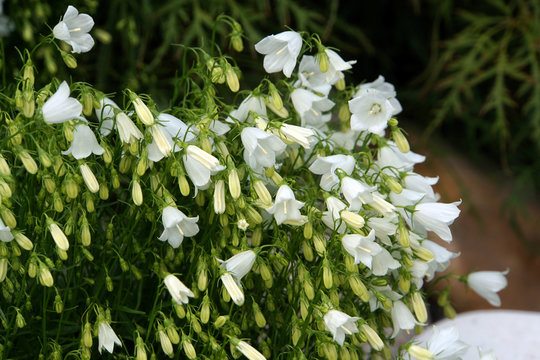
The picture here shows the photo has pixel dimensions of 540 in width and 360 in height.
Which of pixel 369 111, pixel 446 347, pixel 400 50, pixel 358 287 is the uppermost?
pixel 369 111

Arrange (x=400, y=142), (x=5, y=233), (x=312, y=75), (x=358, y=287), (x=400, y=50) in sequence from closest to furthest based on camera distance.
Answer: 1. (x=5, y=233)
2. (x=358, y=287)
3. (x=400, y=142)
4. (x=312, y=75)
5. (x=400, y=50)

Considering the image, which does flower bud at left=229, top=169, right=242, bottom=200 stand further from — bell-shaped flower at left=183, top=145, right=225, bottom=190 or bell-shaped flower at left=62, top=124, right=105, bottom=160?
bell-shaped flower at left=62, top=124, right=105, bottom=160

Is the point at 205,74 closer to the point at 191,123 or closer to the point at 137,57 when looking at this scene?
the point at 191,123

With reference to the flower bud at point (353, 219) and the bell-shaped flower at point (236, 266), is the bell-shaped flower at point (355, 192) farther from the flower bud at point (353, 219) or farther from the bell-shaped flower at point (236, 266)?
the bell-shaped flower at point (236, 266)

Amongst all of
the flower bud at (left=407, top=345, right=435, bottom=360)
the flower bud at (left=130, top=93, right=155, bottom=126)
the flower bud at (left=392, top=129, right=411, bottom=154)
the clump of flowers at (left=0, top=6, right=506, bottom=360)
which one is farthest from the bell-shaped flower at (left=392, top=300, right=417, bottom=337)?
the flower bud at (left=130, top=93, right=155, bottom=126)

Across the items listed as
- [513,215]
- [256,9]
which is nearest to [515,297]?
[513,215]

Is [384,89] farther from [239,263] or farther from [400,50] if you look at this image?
[400,50]

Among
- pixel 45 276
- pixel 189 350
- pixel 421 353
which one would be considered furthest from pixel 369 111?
pixel 45 276
